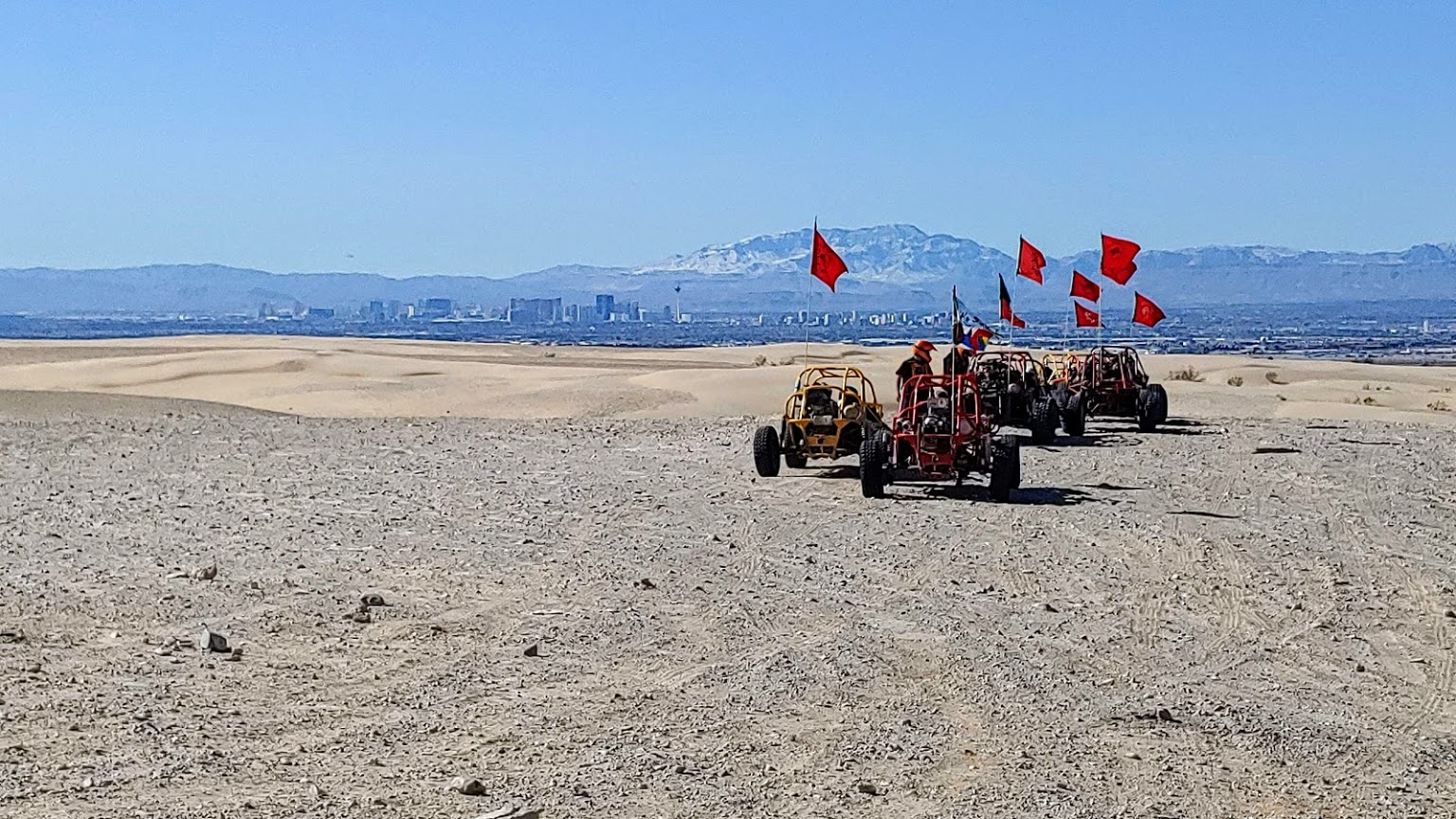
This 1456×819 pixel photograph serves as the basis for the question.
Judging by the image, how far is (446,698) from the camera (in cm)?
857

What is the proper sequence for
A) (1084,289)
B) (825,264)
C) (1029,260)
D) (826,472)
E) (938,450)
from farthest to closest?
(1084,289) < (1029,260) < (825,264) < (826,472) < (938,450)

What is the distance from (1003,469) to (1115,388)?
10.2 metres

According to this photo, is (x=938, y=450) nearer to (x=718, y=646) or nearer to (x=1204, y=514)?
(x=1204, y=514)

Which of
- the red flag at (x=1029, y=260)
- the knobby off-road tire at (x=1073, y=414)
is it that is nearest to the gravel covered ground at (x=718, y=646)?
the knobby off-road tire at (x=1073, y=414)

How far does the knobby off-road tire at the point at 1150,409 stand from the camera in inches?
1004

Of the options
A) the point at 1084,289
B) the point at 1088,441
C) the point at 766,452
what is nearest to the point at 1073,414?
the point at 1088,441

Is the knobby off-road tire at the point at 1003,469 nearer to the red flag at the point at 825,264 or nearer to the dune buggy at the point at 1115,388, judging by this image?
the red flag at the point at 825,264

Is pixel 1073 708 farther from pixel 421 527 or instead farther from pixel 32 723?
pixel 421 527

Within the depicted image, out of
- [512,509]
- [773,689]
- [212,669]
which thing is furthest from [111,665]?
[512,509]

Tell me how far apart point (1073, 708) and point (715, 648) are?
6.61 feet

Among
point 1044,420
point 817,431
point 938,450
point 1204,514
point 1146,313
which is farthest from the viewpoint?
point 1146,313

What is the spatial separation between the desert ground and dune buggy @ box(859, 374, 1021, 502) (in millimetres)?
333

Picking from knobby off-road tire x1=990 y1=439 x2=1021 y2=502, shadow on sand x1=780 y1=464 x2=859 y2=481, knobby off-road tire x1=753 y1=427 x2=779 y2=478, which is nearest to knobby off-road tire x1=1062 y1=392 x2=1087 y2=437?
shadow on sand x1=780 y1=464 x2=859 y2=481

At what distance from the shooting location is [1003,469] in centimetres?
1641
